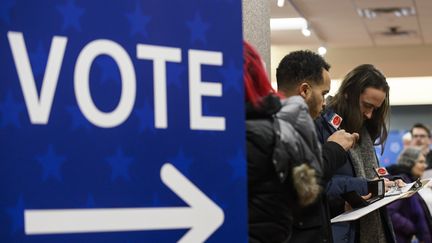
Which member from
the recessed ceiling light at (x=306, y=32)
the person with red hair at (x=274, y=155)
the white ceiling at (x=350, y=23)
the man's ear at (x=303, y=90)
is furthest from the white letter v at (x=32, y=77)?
the recessed ceiling light at (x=306, y=32)

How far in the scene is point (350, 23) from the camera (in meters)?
10.6

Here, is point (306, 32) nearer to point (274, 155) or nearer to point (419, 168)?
point (419, 168)

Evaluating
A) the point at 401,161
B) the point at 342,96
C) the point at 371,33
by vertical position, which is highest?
the point at 371,33

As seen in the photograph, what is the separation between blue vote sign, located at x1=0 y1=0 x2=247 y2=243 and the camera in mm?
1206

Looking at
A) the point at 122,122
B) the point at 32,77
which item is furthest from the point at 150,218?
the point at 32,77

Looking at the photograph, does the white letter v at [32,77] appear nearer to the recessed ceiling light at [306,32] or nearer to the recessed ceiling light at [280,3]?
the recessed ceiling light at [280,3]

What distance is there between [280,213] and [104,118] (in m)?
0.69

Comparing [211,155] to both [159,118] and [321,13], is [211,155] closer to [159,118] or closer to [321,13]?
[159,118]

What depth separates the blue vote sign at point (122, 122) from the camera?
1206 millimetres

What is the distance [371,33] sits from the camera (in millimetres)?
11438

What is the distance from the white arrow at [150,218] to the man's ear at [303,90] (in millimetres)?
1296

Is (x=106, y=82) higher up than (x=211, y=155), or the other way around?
(x=106, y=82)

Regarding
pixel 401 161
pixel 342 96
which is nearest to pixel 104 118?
pixel 342 96

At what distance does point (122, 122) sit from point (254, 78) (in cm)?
51
